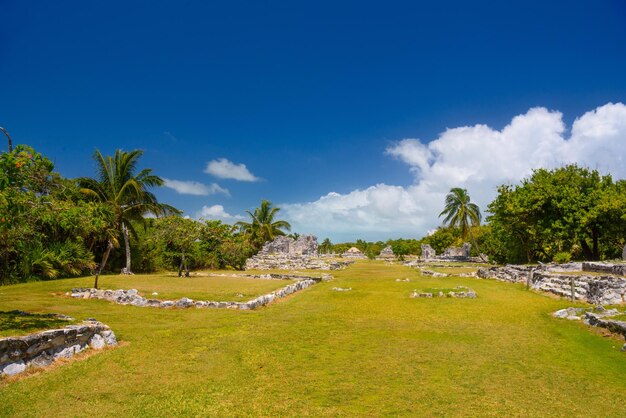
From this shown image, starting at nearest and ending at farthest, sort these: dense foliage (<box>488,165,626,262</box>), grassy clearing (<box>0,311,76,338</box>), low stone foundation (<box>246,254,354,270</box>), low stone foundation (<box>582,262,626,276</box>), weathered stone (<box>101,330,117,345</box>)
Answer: grassy clearing (<box>0,311,76,338</box>), weathered stone (<box>101,330,117,345</box>), low stone foundation (<box>582,262,626,276</box>), dense foliage (<box>488,165,626,262</box>), low stone foundation (<box>246,254,354,270</box>)

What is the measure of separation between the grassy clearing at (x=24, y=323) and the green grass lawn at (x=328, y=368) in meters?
1.27

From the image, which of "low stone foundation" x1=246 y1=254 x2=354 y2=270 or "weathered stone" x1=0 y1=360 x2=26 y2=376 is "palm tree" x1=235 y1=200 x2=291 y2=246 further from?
"weathered stone" x1=0 y1=360 x2=26 y2=376

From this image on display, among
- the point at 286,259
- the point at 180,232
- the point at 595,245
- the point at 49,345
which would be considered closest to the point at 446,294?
the point at 49,345

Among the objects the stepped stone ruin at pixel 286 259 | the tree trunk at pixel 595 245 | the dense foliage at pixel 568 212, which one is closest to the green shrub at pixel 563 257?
the dense foliage at pixel 568 212

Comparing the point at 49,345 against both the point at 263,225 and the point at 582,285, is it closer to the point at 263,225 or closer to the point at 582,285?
the point at 582,285

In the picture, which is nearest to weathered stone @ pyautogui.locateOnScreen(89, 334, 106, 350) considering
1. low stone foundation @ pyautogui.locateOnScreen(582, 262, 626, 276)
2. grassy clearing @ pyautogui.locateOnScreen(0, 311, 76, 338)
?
grassy clearing @ pyautogui.locateOnScreen(0, 311, 76, 338)

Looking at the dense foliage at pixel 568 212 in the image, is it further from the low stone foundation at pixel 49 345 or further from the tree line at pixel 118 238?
the low stone foundation at pixel 49 345

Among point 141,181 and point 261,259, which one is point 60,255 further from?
point 261,259

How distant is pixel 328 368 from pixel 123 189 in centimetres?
2618

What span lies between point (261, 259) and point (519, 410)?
42.7 meters

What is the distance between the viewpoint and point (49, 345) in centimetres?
766

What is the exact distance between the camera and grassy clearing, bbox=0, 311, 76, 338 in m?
7.62

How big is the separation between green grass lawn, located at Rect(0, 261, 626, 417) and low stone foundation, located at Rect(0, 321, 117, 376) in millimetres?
427

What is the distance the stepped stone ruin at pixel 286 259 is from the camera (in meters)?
43.8
